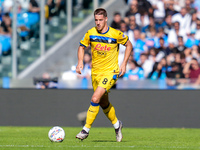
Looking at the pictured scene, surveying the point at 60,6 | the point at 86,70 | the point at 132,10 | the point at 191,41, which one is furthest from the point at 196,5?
the point at 86,70

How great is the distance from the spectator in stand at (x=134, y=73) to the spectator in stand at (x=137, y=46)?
1.01 meters

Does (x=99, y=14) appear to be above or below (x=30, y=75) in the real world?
above

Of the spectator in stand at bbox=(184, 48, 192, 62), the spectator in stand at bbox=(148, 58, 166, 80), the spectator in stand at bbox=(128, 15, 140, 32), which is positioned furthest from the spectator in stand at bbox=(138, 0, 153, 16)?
the spectator in stand at bbox=(148, 58, 166, 80)

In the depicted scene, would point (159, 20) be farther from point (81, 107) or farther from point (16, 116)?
point (16, 116)

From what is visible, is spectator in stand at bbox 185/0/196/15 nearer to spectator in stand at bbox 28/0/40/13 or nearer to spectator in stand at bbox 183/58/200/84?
spectator in stand at bbox 183/58/200/84

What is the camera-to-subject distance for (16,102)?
1309 centimetres

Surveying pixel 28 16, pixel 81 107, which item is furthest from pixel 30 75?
pixel 81 107

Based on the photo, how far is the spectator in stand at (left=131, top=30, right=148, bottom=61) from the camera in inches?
595

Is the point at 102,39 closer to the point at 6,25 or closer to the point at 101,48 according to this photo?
the point at 101,48

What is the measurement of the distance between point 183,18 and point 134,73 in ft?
11.3

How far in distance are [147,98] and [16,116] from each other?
3436 mm

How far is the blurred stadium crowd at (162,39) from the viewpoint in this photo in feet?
44.8

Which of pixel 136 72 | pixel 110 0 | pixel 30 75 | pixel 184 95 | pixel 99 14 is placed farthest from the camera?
pixel 110 0

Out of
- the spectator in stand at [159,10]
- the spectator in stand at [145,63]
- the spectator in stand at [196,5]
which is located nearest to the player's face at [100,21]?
the spectator in stand at [145,63]
